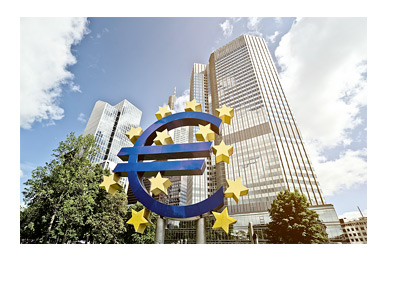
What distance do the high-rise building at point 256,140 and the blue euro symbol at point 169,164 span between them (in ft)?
97.3

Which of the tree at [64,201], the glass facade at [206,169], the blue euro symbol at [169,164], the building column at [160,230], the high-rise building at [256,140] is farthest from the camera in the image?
the glass facade at [206,169]

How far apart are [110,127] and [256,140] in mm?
62049

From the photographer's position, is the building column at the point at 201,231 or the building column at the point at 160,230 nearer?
the building column at the point at 201,231

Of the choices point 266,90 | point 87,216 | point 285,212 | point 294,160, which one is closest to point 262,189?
point 294,160

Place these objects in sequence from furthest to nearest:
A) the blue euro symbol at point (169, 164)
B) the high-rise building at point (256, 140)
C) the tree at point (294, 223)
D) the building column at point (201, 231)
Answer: the high-rise building at point (256, 140) → the tree at point (294, 223) → the building column at point (201, 231) → the blue euro symbol at point (169, 164)

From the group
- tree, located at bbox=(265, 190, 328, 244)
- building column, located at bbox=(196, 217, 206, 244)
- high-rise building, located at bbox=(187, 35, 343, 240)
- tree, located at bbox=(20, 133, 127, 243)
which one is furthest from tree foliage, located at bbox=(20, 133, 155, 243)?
high-rise building, located at bbox=(187, 35, 343, 240)

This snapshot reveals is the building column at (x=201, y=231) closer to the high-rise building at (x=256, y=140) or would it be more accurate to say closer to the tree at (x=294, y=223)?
the tree at (x=294, y=223)

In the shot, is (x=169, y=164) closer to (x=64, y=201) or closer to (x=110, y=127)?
(x=64, y=201)

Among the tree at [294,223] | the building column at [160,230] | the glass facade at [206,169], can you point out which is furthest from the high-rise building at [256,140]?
the building column at [160,230]

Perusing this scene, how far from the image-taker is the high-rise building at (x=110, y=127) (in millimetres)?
67875

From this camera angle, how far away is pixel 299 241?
48.8 feet

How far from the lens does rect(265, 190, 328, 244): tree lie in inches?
589

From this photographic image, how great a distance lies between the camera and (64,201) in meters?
12.2

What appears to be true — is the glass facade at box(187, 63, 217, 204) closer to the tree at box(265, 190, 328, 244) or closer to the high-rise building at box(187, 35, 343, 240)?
the high-rise building at box(187, 35, 343, 240)
